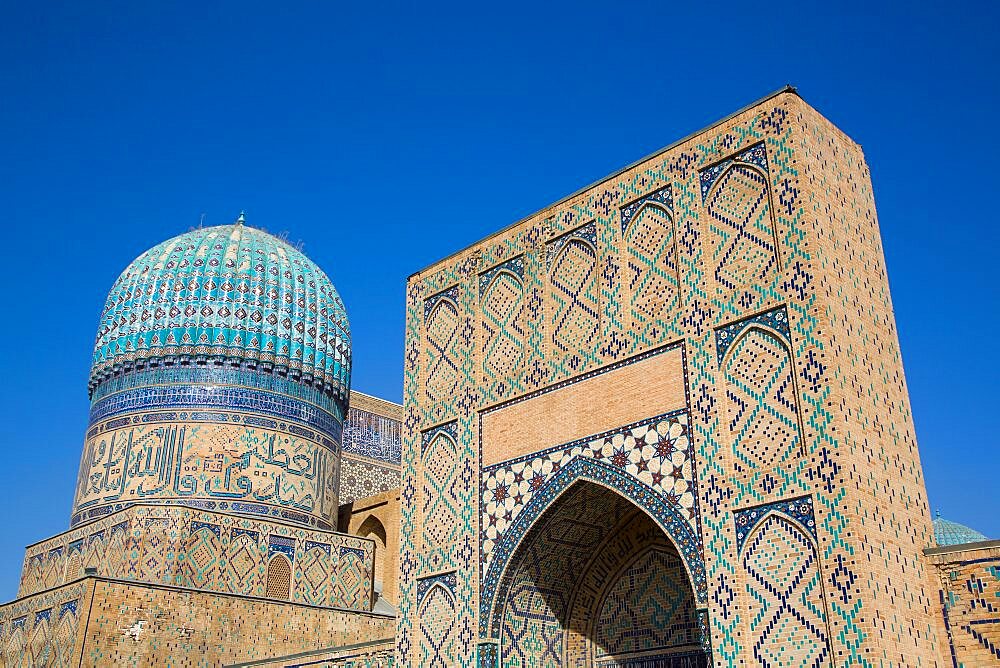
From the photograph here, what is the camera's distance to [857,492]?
17.9ft

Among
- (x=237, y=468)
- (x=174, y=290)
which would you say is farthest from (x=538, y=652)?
(x=174, y=290)

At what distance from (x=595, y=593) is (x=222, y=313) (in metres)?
6.13

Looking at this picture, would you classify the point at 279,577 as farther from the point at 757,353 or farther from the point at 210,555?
the point at 757,353

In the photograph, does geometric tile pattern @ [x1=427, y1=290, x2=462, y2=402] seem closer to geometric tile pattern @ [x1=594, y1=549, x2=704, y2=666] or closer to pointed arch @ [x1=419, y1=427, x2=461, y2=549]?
pointed arch @ [x1=419, y1=427, x2=461, y2=549]

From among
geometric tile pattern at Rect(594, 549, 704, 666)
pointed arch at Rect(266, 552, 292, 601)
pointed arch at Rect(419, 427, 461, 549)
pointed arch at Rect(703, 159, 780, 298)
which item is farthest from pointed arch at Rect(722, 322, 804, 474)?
pointed arch at Rect(266, 552, 292, 601)

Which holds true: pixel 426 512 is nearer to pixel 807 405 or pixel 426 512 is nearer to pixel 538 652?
pixel 538 652

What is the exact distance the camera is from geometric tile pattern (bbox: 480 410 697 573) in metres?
6.33

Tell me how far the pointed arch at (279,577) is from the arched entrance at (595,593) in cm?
376

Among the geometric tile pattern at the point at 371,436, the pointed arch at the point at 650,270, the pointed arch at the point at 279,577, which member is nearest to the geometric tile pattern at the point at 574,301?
the pointed arch at the point at 650,270

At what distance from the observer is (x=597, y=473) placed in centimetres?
683

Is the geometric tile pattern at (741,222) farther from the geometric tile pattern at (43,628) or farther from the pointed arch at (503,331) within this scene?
the geometric tile pattern at (43,628)

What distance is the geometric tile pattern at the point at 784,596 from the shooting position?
5355mm

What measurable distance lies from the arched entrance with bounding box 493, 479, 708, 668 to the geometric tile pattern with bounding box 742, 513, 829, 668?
1.40m

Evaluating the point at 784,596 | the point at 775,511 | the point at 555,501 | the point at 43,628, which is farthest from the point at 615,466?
the point at 43,628
